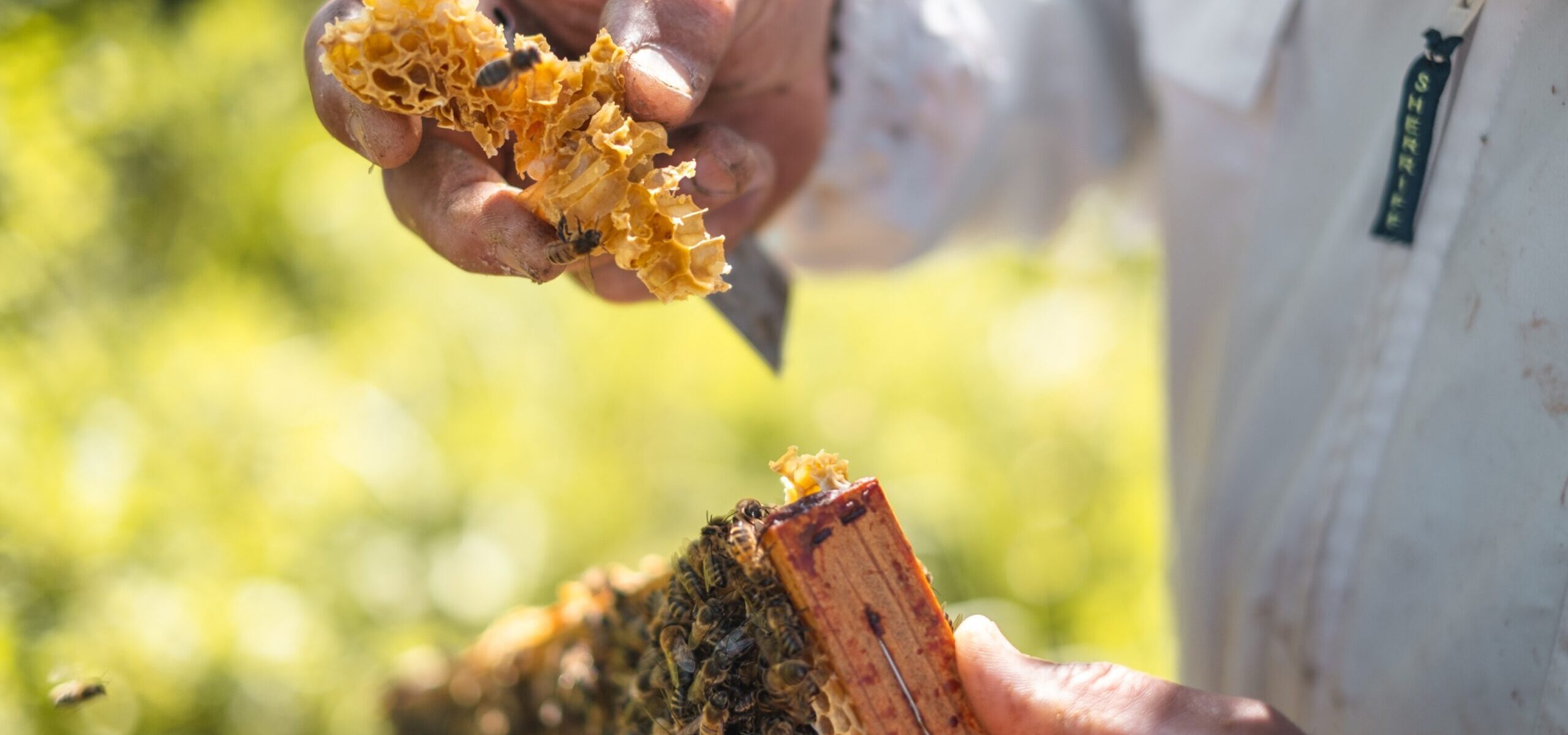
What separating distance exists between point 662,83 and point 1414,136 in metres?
1.24

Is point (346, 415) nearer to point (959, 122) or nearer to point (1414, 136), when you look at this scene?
point (959, 122)

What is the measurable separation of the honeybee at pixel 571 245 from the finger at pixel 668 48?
21 centimetres

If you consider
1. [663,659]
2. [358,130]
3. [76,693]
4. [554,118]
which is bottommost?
[76,693]

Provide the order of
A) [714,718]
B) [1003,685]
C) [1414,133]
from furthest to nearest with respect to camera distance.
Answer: [1414,133] → [714,718] → [1003,685]

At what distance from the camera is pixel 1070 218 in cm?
329

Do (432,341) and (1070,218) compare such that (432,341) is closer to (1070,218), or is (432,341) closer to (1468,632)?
(1070,218)

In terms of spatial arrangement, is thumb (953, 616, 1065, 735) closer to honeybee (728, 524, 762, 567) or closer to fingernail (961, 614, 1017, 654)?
fingernail (961, 614, 1017, 654)

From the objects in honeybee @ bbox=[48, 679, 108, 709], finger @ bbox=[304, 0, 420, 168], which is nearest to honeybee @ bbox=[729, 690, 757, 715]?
finger @ bbox=[304, 0, 420, 168]

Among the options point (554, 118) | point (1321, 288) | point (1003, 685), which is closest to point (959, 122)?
point (1321, 288)

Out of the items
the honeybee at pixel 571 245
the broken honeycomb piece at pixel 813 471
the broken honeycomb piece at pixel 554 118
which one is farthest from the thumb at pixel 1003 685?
the honeybee at pixel 571 245

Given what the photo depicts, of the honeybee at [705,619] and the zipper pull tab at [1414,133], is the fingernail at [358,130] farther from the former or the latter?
the zipper pull tab at [1414,133]

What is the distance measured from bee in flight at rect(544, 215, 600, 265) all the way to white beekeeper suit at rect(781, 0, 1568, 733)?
1310 millimetres

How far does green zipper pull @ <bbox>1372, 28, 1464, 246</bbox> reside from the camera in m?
1.66

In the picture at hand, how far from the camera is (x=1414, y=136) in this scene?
5.60ft
